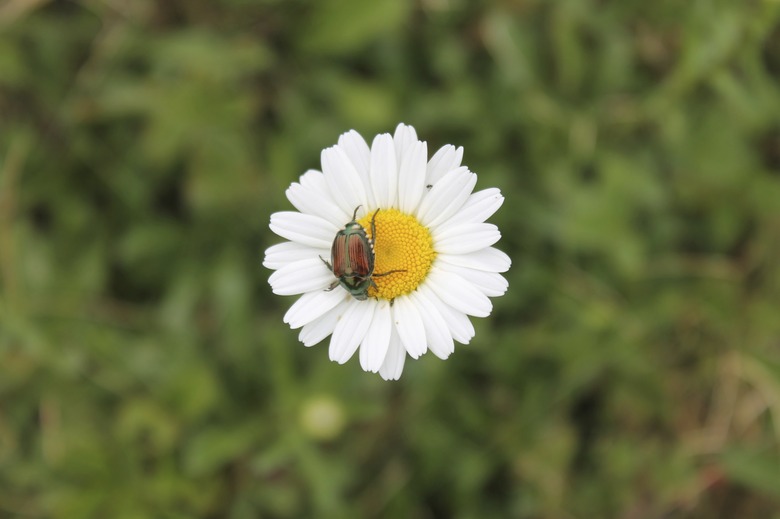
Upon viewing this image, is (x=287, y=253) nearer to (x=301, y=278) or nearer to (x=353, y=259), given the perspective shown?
(x=301, y=278)

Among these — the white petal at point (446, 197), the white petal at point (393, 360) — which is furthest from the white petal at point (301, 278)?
the white petal at point (446, 197)

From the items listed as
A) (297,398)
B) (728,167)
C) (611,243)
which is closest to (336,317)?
(297,398)

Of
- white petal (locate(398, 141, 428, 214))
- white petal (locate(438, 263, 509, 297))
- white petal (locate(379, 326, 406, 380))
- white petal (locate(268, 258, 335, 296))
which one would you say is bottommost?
white petal (locate(379, 326, 406, 380))

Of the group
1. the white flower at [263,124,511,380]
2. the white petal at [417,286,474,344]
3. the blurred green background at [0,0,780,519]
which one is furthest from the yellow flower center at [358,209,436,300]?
the blurred green background at [0,0,780,519]

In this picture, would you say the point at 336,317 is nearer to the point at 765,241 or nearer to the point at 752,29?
the point at 752,29

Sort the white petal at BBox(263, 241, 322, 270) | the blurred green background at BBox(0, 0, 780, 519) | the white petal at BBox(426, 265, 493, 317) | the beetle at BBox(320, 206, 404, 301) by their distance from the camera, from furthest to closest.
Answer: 1. the blurred green background at BBox(0, 0, 780, 519)
2. the white petal at BBox(263, 241, 322, 270)
3. the beetle at BBox(320, 206, 404, 301)
4. the white petal at BBox(426, 265, 493, 317)

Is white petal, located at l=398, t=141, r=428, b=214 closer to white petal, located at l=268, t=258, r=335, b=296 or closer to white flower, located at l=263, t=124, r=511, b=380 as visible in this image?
white flower, located at l=263, t=124, r=511, b=380
